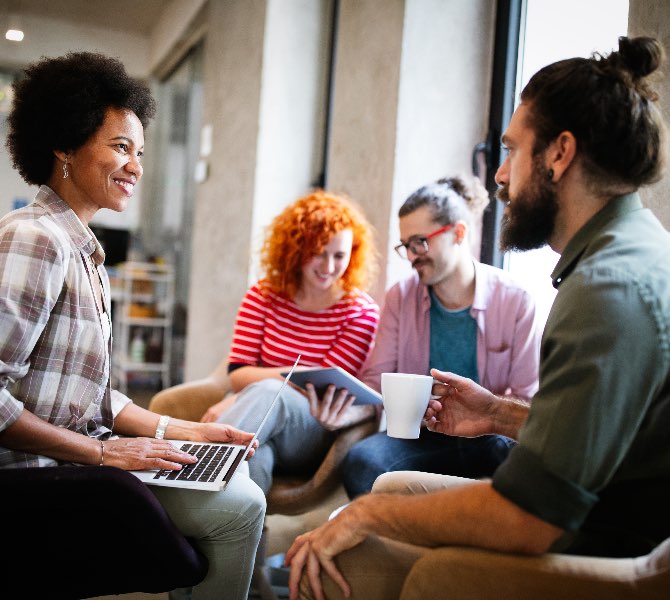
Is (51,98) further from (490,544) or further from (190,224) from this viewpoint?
(190,224)

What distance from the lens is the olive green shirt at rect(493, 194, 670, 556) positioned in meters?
Answer: 0.86

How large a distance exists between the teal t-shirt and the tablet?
13.7 inches

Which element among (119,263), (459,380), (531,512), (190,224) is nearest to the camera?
(531,512)

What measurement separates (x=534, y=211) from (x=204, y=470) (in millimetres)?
792

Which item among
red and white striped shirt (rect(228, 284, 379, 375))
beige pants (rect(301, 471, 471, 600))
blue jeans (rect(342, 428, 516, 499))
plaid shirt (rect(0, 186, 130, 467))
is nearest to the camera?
beige pants (rect(301, 471, 471, 600))

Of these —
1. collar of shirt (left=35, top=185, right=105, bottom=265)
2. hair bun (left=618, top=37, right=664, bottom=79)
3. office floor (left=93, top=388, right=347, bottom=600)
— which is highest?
hair bun (left=618, top=37, right=664, bottom=79)

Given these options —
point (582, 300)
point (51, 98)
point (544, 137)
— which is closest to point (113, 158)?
point (51, 98)

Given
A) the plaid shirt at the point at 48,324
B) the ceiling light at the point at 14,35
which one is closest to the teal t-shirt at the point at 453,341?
the plaid shirt at the point at 48,324

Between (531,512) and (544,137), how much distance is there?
23.4 inches

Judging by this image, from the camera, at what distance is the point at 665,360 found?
89 cm

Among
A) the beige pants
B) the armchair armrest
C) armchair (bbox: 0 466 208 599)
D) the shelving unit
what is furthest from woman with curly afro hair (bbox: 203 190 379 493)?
the shelving unit

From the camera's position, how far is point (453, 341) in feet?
7.39

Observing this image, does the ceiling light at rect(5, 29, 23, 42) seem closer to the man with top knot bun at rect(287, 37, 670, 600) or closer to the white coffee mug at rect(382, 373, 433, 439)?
the white coffee mug at rect(382, 373, 433, 439)

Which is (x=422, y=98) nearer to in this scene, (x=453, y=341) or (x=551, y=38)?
(x=551, y=38)
